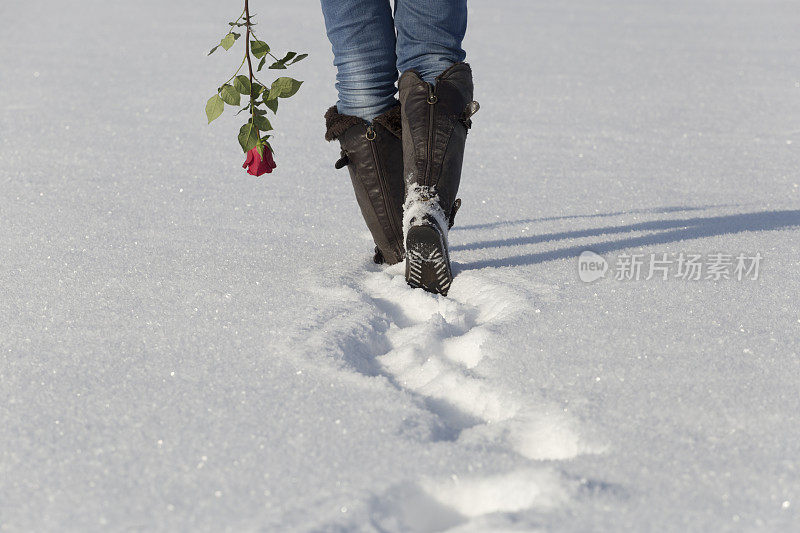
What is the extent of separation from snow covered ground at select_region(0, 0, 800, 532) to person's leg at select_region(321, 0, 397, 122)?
1.17 ft

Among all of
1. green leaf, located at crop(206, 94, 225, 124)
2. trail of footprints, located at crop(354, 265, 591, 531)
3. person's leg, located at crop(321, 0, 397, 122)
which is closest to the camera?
trail of footprints, located at crop(354, 265, 591, 531)

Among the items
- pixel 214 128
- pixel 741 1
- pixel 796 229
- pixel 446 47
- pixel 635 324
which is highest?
pixel 446 47

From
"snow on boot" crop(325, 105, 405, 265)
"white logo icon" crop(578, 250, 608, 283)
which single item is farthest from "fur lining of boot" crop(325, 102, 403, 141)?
"white logo icon" crop(578, 250, 608, 283)

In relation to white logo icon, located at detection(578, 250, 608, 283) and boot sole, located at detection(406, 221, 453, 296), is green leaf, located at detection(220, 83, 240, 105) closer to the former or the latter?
boot sole, located at detection(406, 221, 453, 296)

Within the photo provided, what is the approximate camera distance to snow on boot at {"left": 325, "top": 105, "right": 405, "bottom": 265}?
69.7 inches

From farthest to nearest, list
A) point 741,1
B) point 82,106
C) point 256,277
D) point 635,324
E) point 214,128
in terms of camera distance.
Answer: point 741,1 < point 82,106 < point 214,128 < point 256,277 < point 635,324

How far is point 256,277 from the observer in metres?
1.76

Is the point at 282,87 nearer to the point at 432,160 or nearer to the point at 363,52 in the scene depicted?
the point at 363,52

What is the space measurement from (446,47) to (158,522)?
1117 mm

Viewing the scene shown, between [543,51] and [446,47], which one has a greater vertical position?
[446,47]

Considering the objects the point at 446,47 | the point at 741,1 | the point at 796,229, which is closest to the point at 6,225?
the point at 446,47

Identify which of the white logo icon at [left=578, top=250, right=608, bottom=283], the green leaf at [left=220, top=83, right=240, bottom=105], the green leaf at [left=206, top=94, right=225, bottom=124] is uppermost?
the green leaf at [left=220, top=83, right=240, bottom=105]

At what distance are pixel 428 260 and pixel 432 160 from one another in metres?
0.20

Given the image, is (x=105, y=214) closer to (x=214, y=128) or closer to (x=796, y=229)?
(x=214, y=128)
